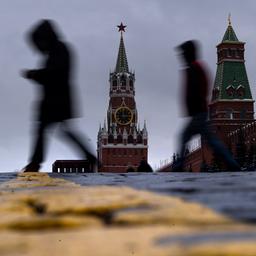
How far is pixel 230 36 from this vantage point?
7419cm

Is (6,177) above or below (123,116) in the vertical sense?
below

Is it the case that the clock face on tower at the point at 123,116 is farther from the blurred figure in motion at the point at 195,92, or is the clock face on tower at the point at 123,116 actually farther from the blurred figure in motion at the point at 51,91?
the blurred figure in motion at the point at 51,91

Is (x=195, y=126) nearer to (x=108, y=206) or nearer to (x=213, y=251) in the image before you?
(x=108, y=206)

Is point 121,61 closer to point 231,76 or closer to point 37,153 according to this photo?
point 231,76

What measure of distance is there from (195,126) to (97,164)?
119cm

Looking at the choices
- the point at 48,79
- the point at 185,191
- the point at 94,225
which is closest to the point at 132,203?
the point at 94,225

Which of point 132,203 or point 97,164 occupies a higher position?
point 97,164

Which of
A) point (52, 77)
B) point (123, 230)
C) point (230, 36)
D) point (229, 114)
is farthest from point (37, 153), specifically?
point (230, 36)

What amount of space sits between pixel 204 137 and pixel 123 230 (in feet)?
19.2

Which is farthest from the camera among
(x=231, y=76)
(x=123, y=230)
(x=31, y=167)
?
(x=231, y=76)

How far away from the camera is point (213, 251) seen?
1.57m

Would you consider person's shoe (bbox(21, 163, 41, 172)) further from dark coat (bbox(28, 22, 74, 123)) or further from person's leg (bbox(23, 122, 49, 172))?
dark coat (bbox(28, 22, 74, 123))

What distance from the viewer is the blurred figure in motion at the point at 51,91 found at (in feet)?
22.2

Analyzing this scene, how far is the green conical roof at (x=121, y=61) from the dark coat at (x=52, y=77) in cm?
8183
